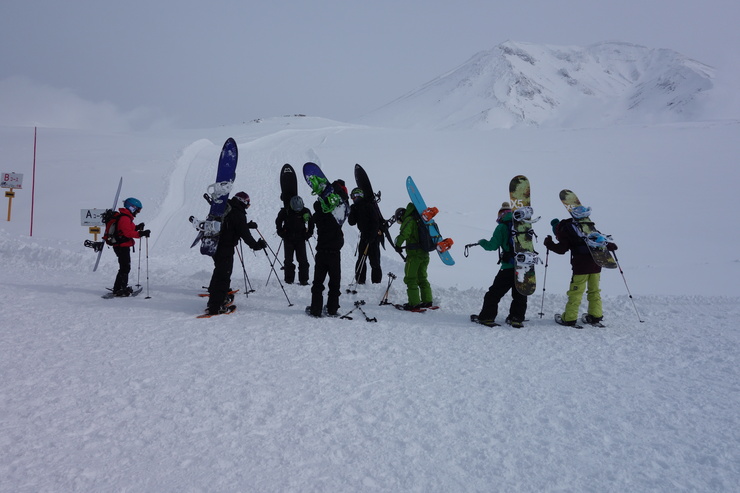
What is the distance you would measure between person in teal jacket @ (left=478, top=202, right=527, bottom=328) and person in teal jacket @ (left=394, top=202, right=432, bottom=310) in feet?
3.82

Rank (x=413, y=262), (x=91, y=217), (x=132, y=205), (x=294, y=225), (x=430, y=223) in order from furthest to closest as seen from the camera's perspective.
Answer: (x=91, y=217)
(x=294, y=225)
(x=132, y=205)
(x=413, y=262)
(x=430, y=223)

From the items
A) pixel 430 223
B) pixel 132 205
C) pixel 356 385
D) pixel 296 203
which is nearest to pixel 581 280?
pixel 430 223

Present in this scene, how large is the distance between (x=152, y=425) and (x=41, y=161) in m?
22.8

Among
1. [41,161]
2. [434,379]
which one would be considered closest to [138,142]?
[41,161]

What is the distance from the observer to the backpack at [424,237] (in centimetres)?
751

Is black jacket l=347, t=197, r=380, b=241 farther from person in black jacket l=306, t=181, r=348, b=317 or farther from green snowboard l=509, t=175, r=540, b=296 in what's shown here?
green snowboard l=509, t=175, r=540, b=296

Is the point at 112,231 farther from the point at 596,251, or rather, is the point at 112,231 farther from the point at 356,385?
Result: the point at 596,251

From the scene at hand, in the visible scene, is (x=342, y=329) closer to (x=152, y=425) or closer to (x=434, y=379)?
(x=434, y=379)

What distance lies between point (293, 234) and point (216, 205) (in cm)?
183

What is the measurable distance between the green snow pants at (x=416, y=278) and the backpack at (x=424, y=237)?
9.6 inches

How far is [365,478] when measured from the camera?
121 inches

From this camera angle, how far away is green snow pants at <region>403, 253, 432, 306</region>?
7.65 meters

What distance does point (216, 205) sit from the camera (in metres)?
7.80

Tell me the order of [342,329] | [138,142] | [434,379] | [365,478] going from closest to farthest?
1. [365,478]
2. [434,379]
3. [342,329]
4. [138,142]
